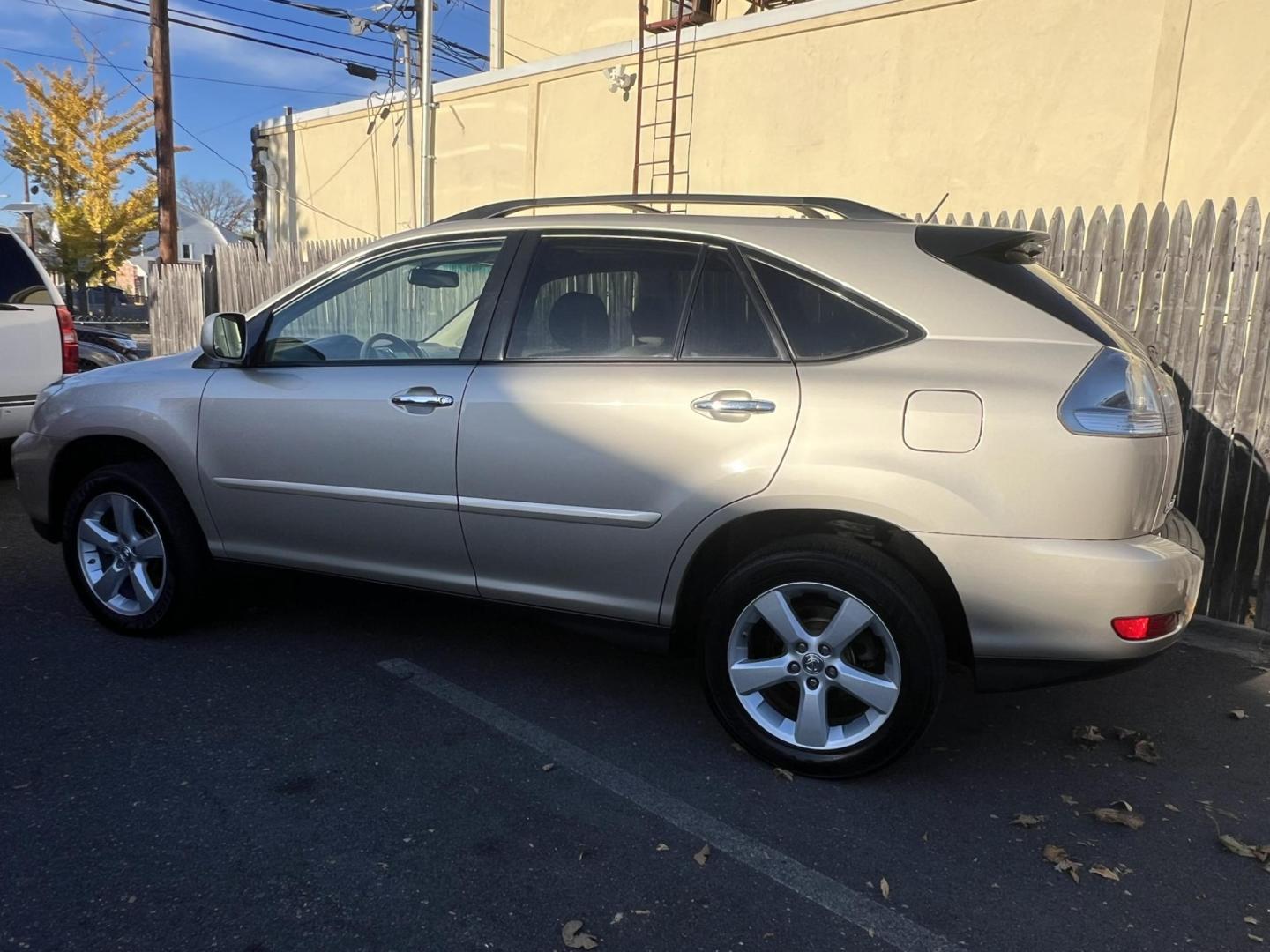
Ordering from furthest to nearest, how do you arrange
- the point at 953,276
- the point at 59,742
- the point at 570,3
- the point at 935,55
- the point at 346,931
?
the point at 570,3 → the point at 935,55 → the point at 59,742 → the point at 953,276 → the point at 346,931

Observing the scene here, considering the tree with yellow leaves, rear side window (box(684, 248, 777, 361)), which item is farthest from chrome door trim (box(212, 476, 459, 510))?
the tree with yellow leaves

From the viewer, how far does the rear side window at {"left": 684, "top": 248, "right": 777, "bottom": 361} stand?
3.10 m

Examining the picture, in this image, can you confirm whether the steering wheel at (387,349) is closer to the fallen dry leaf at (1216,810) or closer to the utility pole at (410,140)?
the fallen dry leaf at (1216,810)

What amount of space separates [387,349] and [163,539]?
4.25 feet

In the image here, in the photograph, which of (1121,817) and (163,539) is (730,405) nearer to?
(1121,817)

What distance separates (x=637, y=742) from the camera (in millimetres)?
3344

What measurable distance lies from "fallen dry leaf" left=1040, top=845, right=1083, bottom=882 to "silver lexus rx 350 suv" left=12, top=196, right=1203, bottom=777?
18.7 inches

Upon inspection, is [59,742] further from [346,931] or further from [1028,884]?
[1028,884]

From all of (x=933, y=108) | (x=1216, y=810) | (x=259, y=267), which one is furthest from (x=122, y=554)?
(x=933, y=108)

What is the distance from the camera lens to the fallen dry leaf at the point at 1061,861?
2.64m

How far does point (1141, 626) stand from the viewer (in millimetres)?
2717

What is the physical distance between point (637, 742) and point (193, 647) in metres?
2.04

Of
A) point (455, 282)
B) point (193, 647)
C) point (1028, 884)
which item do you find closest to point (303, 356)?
point (455, 282)

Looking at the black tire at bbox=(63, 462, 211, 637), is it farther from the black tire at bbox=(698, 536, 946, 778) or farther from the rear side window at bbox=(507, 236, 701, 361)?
the black tire at bbox=(698, 536, 946, 778)
